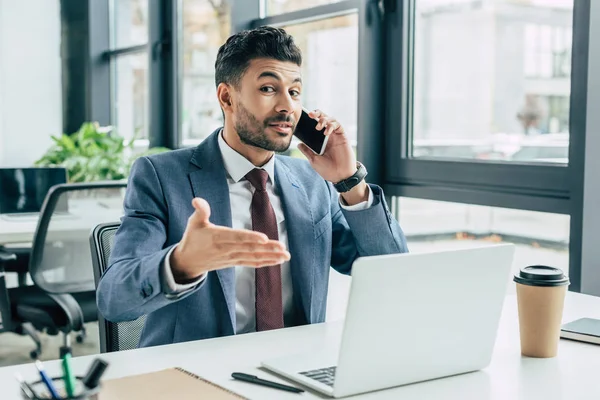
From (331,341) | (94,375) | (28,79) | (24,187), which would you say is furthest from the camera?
(28,79)

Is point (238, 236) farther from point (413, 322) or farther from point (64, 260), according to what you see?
point (64, 260)

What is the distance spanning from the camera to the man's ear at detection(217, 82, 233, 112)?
5.84 ft

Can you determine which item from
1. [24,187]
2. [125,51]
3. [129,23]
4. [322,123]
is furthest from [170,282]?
[129,23]

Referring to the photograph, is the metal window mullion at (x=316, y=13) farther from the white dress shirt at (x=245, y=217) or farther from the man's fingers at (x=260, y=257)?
the man's fingers at (x=260, y=257)

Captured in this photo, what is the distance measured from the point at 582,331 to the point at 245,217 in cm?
75

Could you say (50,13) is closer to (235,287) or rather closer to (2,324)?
(2,324)

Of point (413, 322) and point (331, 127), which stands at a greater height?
point (331, 127)

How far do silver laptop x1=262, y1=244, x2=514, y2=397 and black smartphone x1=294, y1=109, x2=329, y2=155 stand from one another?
0.66 meters

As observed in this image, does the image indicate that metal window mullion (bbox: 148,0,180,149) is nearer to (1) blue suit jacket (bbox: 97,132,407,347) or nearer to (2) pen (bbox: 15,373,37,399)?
(1) blue suit jacket (bbox: 97,132,407,347)

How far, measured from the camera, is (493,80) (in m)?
2.66

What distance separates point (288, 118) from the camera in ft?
5.67

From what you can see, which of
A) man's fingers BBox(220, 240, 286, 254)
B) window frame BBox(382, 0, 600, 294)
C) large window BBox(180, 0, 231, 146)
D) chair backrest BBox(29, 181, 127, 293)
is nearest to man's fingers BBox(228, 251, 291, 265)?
man's fingers BBox(220, 240, 286, 254)

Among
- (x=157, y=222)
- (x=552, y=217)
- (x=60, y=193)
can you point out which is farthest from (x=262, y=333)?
(x=60, y=193)

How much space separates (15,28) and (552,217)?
445 centimetres
